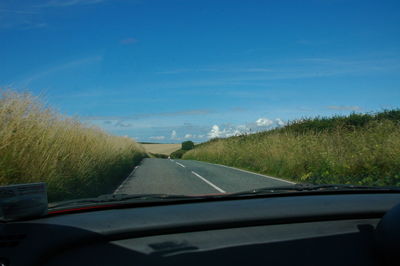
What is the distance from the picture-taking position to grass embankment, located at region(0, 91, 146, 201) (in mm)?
6547

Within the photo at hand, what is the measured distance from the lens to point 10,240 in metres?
1.96

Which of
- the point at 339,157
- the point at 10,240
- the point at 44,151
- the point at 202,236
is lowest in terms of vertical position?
the point at 339,157

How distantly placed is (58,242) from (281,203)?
60.3 inches

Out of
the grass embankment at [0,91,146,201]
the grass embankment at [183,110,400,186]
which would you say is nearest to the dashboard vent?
the grass embankment at [0,91,146,201]

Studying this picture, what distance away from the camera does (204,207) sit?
2.60 metres

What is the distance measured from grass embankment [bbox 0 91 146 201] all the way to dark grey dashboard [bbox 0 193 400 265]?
4585 millimetres

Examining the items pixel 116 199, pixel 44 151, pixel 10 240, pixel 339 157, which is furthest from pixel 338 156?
pixel 10 240

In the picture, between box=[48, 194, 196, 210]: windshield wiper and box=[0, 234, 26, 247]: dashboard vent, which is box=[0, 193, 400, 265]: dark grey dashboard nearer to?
box=[0, 234, 26, 247]: dashboard vent

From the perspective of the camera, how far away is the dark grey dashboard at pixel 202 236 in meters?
2.00

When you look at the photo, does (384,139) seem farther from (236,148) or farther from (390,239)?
(236,148)

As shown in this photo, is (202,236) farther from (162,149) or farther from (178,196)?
(162,149)

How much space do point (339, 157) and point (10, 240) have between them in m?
13.1

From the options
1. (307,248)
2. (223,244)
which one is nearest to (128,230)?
(223,244)

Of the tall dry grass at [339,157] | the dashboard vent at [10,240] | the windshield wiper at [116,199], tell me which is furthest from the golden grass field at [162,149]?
the dashboard vent at [10,240]
